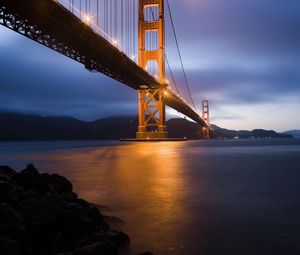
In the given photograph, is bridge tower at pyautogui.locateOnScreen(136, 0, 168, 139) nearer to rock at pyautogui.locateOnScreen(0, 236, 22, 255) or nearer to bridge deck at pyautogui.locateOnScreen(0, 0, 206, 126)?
bridge deck at pyautogui.locateOnScreen(0, 0, 206, 126)

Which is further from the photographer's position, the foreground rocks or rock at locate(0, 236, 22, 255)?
the foreground rocks

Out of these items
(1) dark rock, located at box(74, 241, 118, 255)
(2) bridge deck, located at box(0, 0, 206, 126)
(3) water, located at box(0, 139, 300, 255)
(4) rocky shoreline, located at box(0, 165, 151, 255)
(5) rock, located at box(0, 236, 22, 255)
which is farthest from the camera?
(2) bridge deck, located at box(0, 0, 206, 126)

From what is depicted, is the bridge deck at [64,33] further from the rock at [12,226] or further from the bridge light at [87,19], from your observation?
the rock at [12,226]

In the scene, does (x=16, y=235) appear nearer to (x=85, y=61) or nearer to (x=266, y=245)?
(x=266, y=245)

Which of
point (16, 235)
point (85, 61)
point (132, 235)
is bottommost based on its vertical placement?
point (132, 235)

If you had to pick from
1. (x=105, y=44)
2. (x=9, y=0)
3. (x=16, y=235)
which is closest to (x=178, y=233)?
(x=16, y=235)

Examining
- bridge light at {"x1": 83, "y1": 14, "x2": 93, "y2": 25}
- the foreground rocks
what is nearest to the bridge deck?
bridge light at {"x1": 83, "y1": 14, "x2": 93, "y2": 25}

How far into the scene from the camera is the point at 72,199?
5.44m

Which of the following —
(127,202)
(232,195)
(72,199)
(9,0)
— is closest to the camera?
(72,199)

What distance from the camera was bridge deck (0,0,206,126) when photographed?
21.0 metres

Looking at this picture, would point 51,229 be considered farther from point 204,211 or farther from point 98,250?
point 204,211

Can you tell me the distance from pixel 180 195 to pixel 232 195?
0.99 meters

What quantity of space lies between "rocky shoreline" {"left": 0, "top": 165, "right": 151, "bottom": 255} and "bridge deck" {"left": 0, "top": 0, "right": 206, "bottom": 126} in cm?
1790

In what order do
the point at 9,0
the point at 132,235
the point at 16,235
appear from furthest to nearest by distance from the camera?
the point at 9,0, the point at 132,235, the point at 16,235
